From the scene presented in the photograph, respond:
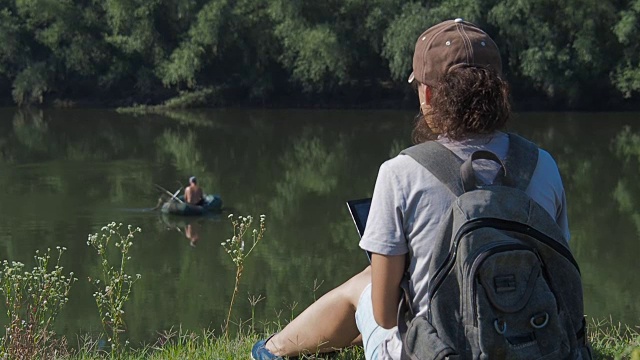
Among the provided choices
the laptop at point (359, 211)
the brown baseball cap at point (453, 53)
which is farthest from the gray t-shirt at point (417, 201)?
the laptop at point (359, 211)

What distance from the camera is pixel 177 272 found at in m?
10.8

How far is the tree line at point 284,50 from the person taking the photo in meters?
26.6

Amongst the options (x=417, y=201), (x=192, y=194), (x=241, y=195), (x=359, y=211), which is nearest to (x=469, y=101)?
(x=417, y=201)

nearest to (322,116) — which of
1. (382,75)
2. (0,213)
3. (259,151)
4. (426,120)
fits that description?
(382,75)

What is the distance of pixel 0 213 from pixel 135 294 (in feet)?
18.3

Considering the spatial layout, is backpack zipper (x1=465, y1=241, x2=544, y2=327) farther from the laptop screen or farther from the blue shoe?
the blue shoe

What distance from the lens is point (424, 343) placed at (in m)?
1.93

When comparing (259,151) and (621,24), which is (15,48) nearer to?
(259,151)

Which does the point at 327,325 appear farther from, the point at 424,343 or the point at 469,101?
the point at 469,101

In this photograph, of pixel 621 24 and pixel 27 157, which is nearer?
pixel 27 157

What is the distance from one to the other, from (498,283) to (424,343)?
0.21m

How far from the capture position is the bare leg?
2510 mm

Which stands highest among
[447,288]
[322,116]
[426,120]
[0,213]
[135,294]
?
[426,120]

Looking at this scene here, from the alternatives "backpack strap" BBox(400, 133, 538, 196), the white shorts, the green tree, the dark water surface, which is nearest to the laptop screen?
the white shorts
